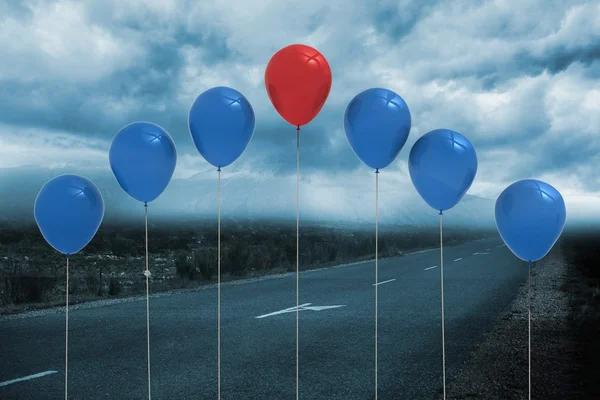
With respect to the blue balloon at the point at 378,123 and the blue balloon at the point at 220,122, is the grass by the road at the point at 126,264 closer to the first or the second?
the blue balloon at the point at 220,122

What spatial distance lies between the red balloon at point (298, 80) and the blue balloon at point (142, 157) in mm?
1195

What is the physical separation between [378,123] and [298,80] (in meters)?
0.83

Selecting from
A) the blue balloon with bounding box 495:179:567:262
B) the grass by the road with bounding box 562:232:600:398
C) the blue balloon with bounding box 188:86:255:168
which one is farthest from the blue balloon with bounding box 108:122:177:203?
the grass by the road with bounding box 562:232:600:398

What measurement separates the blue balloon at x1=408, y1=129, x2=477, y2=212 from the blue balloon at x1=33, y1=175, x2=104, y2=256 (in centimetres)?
326

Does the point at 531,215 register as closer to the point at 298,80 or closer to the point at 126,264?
the point at 298,80

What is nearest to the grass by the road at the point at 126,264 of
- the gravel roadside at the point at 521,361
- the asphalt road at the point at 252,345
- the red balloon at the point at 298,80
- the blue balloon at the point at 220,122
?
the asphalt road at the point at 252,345

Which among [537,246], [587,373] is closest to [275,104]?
[537,246]

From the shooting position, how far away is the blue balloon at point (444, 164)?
4668mm

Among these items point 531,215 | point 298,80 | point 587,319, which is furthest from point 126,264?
point 531,215

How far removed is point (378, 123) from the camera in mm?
4715

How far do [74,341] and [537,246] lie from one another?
6.17 m

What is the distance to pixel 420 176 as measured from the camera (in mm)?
4836

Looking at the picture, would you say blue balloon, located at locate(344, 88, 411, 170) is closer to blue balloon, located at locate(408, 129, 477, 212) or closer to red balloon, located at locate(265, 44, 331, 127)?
blue balloon, located at locate(408, 129, 477, 212)

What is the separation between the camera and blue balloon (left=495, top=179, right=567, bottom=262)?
4492mm
